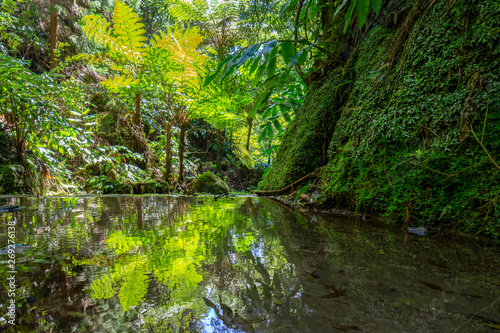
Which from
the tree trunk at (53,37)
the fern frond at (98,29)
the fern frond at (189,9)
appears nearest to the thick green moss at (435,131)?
the fern frond at (98,29)

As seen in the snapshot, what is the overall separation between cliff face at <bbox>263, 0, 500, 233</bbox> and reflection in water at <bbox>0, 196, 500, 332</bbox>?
309mm

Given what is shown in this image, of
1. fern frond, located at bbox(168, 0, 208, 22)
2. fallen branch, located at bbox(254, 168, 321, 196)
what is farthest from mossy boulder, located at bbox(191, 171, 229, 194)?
fern frond, located at bbox(168, 0, 208, 22)

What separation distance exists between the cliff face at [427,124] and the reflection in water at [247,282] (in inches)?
12.2

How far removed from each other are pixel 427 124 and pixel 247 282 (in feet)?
4.32

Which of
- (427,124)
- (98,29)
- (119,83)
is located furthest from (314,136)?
(98,29)

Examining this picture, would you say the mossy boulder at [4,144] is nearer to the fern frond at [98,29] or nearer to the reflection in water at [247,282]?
the fern frond at [98,29]

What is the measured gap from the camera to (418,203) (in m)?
1.27

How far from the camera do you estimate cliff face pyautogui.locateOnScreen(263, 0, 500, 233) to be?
3.67 feet

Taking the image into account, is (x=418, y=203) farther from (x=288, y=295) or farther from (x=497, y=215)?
(x=288, y=295)

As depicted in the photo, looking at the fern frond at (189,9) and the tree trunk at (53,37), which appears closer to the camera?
the fern frond at (189,9)

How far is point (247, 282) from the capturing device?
0.60m

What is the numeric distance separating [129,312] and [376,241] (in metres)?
0.87

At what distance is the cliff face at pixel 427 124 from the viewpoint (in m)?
1.12

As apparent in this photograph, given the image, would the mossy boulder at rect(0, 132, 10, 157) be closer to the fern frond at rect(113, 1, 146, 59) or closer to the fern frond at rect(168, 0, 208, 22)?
the fern frond at rect(113, 1, 146, 59)
